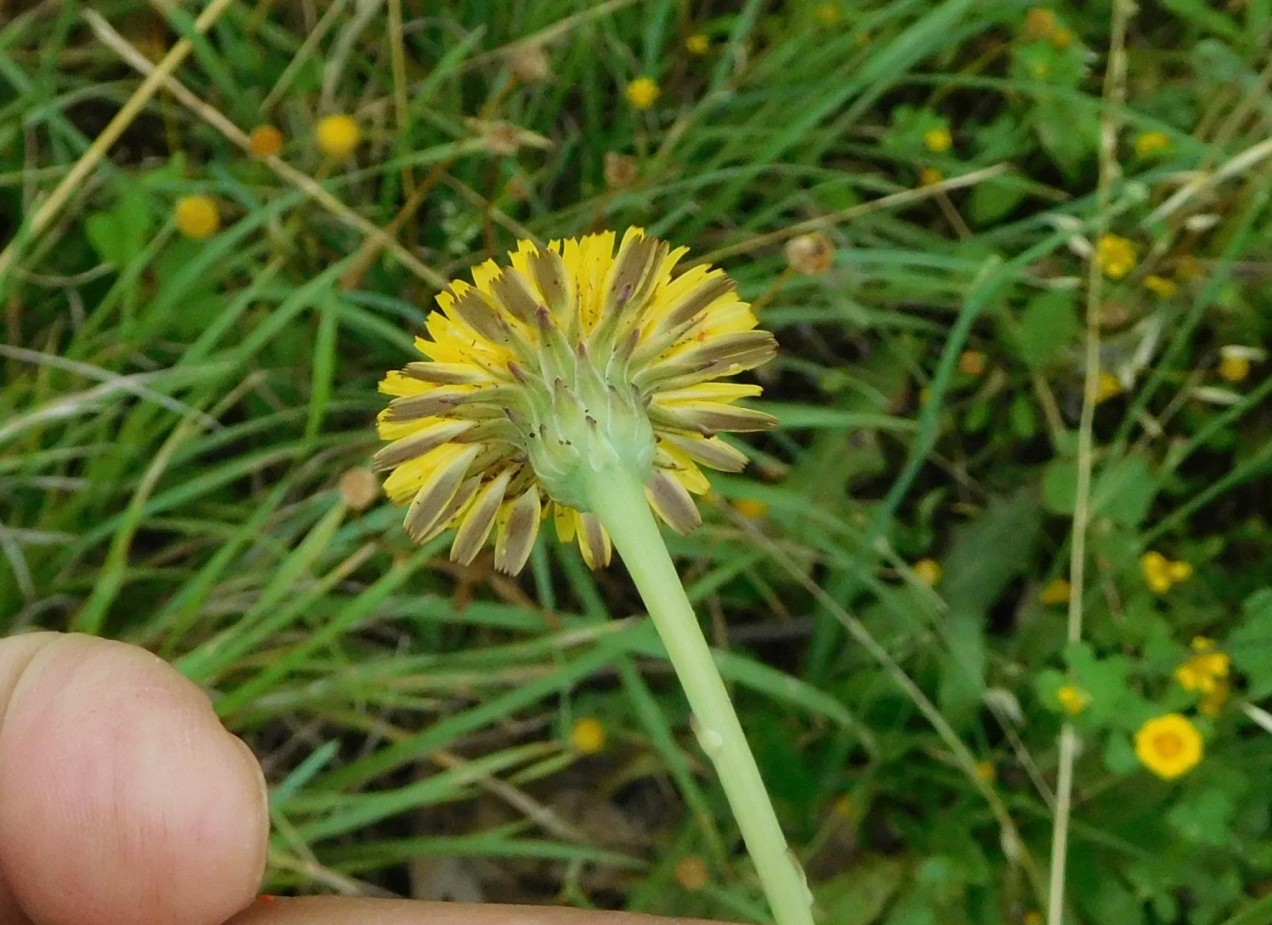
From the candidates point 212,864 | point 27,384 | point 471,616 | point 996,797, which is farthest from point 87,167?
point 996,797

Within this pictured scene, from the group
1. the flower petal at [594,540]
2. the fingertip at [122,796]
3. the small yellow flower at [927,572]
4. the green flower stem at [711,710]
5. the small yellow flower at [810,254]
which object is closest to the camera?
the green flower stem at [711,710]

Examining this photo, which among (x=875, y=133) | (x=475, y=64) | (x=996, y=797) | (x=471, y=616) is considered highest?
(x=475, y=64)

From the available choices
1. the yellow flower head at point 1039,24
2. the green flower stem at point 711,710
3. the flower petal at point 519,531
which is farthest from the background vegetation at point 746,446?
the green flower stem at point 711,710

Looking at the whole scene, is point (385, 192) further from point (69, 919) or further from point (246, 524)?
point (69, 919)

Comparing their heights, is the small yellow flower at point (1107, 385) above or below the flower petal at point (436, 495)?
below

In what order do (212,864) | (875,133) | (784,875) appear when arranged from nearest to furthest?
1. (784,875)
2. (212,864)
3. (875,133)

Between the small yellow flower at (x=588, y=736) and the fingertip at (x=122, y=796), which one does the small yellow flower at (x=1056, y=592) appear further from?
the fingertip at (x=122, y=796)

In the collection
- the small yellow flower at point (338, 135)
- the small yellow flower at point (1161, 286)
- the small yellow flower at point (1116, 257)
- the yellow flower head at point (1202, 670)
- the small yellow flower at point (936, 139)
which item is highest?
the small yellow flower at point (338, 135)
